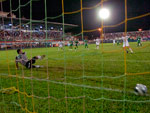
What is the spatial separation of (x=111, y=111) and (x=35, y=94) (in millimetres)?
1839

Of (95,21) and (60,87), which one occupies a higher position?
(95,21)

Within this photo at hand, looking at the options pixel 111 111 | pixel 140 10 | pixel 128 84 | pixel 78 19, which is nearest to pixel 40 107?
pixel 111 111

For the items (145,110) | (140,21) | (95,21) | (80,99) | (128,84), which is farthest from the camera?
(95,21)

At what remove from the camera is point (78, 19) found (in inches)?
1197

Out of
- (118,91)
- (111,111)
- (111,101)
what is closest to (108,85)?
(118,91)

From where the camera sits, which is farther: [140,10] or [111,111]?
[140,10]

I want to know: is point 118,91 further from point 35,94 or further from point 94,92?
point 35,94

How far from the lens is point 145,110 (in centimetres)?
225

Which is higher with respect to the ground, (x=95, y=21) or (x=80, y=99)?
(x=95, y=21)

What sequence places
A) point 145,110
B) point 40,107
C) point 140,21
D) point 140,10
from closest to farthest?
point 145,110, point 40,107, point 140,10, point 140,21

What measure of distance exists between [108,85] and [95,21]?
33.1 meters

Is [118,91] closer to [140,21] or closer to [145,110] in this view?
[145,110]

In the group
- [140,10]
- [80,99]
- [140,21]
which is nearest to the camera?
[80,99]

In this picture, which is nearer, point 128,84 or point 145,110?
point 145,110
